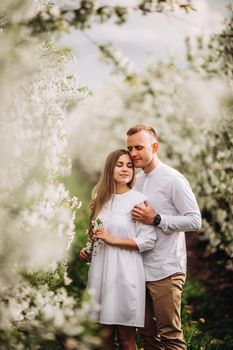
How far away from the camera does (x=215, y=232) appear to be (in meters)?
7.78

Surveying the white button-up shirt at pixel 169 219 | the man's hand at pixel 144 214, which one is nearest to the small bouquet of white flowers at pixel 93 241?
the man's hand at pixel 144 214

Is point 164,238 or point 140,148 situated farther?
point 140,148

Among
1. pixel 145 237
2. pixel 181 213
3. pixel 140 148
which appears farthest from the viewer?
pixel 140 148

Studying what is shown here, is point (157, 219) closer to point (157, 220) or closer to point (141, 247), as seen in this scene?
point (157, 220)

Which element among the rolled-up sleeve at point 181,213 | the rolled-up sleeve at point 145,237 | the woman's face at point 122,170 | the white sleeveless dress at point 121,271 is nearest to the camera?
the white sleeveless dress at point 121,271

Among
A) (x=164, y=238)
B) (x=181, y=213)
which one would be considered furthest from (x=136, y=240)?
(x=181, y=213)

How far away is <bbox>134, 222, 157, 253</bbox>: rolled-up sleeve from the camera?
3580 mm

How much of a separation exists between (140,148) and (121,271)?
1.08 metres

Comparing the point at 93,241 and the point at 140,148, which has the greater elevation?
the point at 140,148

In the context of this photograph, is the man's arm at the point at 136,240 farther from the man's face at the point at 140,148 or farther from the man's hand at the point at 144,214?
the man's face at the point at 140,148

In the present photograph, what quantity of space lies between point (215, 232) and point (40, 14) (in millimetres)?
5902

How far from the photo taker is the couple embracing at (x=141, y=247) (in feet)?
11.5

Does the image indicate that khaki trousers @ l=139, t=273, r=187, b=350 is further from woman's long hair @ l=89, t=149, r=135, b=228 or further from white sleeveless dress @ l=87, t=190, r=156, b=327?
woman's long hair @ l=89, t=149, r=135, b=228

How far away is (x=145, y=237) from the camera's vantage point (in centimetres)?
363
